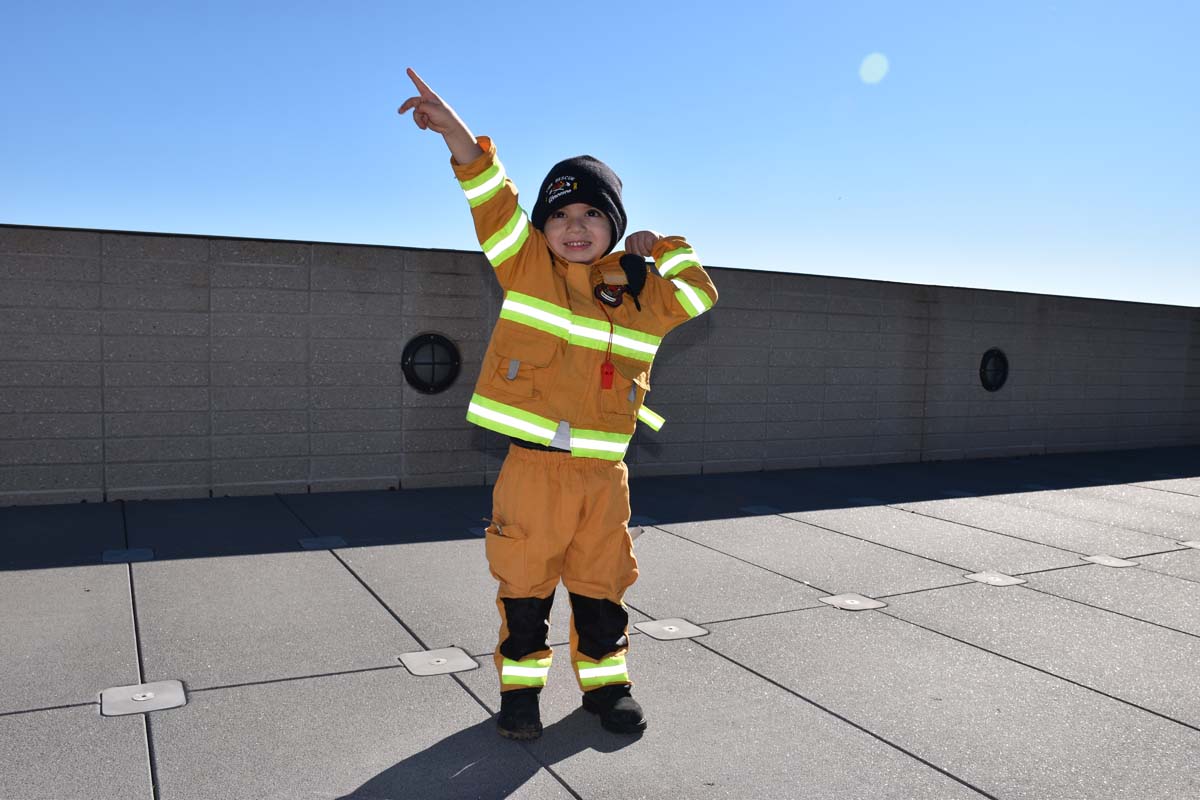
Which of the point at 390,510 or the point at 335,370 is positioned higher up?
the point at 335,370

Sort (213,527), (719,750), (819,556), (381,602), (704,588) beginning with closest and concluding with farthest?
(719,750) → (381,602) → (704,588) → (819,556) → (213,527)

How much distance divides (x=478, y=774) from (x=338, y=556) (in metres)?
2.58

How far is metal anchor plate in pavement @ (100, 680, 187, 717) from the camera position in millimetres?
2877

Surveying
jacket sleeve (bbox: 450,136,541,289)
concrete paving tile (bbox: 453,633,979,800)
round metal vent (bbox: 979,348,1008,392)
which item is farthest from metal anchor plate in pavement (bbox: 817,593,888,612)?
round metal vent (bbox: 979,348,1008,392)

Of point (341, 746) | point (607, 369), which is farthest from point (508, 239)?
point (341, 746)

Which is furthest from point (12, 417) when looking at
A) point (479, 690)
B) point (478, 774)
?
point (478, 774)

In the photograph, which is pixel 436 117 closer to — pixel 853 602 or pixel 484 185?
pixel 484 185

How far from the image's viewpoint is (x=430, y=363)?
6.99m

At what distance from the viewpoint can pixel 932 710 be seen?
3.05 metres

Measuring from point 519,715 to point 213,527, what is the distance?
3.42m

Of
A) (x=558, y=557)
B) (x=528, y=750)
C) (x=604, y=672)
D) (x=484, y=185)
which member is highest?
(x=484, y=185)

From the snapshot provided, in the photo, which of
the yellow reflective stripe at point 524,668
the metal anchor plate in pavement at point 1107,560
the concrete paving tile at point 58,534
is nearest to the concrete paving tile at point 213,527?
the concrete paving tile at point 58,534

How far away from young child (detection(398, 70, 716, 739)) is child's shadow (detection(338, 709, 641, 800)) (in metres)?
0.06

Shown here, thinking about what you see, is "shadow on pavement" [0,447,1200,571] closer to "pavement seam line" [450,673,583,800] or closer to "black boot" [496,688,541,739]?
"pavement seam line" [450,673,583,800]
